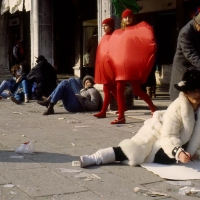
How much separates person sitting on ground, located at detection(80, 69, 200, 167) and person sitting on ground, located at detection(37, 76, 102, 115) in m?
5.23

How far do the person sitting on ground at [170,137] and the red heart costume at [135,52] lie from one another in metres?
3.44

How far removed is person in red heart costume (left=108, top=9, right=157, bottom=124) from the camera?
938 centimetres

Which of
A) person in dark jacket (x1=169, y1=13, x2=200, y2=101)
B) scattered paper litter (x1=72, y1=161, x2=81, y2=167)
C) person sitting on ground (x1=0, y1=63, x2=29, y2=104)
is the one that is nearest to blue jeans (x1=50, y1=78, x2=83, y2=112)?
person sitting on ground (x1=0, y1=63, x2=29, y2=104)

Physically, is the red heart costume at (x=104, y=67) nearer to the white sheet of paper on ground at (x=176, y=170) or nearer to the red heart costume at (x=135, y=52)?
the red heart costume at (x=135, y=52)

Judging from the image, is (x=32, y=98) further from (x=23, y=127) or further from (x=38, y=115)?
(x=23, y=127)

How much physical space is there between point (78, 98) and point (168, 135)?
19.0ft

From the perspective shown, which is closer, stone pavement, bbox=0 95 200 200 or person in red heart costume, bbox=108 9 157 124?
stone pavement, bbox=0 95 200 200

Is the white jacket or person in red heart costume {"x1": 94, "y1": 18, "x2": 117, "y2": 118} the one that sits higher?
person in red heart costume {"x1": 94, "y1": 18, "x2": 117, "y2": 118}

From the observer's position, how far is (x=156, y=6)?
17391mm

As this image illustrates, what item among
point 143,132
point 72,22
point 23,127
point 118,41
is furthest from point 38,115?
point 72,22

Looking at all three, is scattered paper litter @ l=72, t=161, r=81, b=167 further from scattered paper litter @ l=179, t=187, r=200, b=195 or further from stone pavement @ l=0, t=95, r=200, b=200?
scattered paper litter @ l=179, t=187, r=200, b=195

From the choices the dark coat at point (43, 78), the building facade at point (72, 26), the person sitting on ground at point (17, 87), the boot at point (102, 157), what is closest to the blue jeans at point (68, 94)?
the dark coat at point (43, 78)

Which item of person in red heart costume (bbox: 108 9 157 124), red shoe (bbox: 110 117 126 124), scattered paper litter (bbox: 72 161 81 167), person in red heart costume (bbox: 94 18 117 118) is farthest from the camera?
person in red heart costume (bbox: 94 18 117 118)

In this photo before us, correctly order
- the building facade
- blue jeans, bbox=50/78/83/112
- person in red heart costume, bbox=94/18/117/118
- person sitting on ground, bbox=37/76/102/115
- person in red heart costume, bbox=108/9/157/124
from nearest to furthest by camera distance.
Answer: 1. person in red heart costume, bbox=108/9/157/124
2. person in red heart costume, bbox=94/18/117/118
3. blue jeans, bbox=50/78/83/112
4. person sitting on ground, bbox=37/76/102/115
5. the building facade
